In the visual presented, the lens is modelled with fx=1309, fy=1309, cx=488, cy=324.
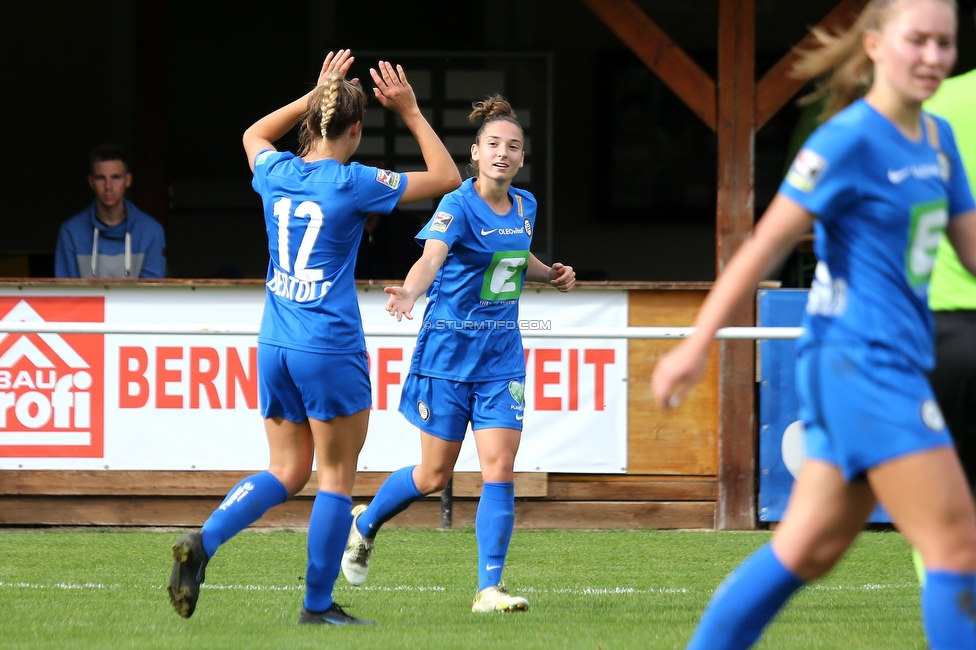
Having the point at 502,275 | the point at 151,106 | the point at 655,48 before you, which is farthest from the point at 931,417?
the point at 151,106

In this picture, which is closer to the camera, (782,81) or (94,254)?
(782,81)

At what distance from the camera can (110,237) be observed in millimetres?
8281

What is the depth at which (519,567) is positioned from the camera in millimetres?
6230

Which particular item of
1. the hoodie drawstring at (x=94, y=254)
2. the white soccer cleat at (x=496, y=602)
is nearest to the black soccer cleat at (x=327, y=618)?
the white soccer cleat at (x=496, y=602)

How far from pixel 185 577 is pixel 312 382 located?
0.72 meters

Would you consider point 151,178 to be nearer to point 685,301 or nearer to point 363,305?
point 363,305

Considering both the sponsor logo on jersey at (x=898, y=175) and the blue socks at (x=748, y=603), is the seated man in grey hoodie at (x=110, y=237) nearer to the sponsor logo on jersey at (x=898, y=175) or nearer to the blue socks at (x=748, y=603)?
the blue socks at (x=748, y=603)

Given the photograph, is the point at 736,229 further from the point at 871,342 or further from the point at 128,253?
the point at 871,342

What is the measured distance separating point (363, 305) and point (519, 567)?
2000 mm

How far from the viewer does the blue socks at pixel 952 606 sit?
8.18 ft

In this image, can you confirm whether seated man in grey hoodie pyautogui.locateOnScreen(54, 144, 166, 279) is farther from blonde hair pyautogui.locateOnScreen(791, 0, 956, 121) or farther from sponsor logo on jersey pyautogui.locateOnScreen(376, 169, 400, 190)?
blonde hair pyautogui.locateOnScreen(791, 0, 956, 121)

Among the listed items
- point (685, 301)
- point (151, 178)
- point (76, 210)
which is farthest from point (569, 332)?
point (76, 210)

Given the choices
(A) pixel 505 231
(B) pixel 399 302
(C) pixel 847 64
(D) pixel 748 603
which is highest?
(C) pixel 847 64

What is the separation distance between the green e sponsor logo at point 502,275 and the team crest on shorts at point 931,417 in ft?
8.55
